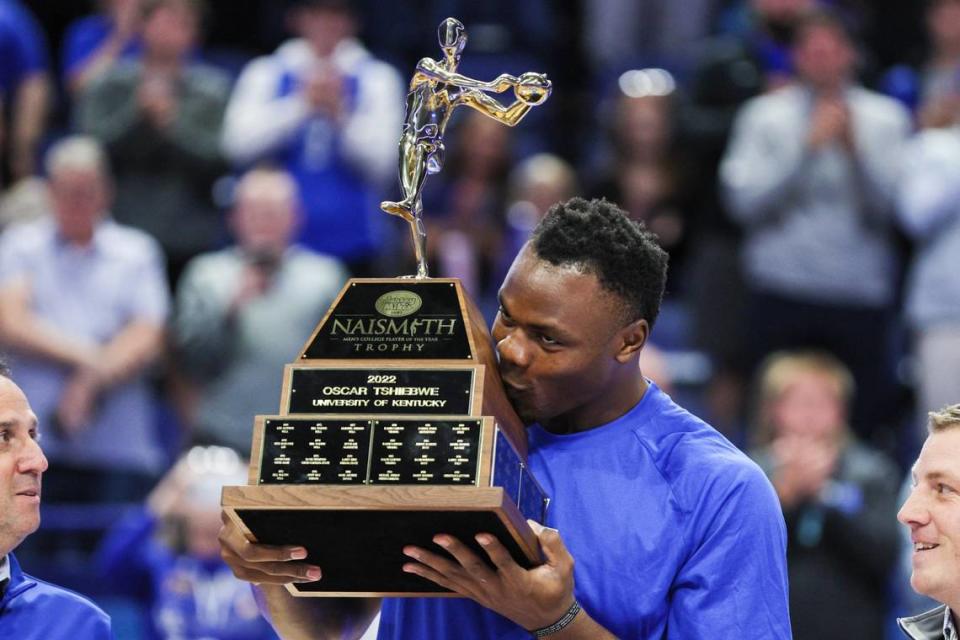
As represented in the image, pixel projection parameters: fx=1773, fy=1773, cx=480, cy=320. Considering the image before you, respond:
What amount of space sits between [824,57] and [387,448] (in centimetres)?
527

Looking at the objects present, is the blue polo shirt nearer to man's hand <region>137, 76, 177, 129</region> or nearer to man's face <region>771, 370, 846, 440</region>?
man's face <region>771, 370, 846, 440</region>

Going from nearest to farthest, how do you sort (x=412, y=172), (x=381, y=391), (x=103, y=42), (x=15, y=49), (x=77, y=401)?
(x=381, y=391) → (x=412, y=172) → (x=77, y=401) → (x=15, y=49) → (x=103, y=42)

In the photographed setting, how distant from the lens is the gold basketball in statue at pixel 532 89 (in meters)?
3.67

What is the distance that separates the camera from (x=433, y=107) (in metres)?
3.70

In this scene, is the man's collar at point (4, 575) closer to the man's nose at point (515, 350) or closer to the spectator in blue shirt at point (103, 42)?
the man's nose at point (515, 350)

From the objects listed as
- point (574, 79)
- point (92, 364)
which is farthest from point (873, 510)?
point (574, 79)

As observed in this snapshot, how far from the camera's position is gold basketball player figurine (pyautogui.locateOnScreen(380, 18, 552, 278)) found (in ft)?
12.0

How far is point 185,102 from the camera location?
870 cm

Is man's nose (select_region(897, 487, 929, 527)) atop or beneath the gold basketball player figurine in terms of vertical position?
beneath

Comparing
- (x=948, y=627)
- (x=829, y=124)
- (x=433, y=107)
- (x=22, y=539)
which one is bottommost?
(x=948, y=627)

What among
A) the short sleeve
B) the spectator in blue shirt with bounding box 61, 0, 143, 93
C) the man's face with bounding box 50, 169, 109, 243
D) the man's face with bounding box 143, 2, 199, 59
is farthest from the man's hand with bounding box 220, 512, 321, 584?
the spectator in blue shirt with bounding box 61, 0, 143, 93

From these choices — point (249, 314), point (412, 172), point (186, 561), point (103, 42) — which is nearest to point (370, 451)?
point (412, 172)

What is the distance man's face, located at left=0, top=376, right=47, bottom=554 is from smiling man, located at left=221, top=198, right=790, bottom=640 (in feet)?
1.65

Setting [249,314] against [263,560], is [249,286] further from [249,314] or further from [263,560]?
[263,560]
